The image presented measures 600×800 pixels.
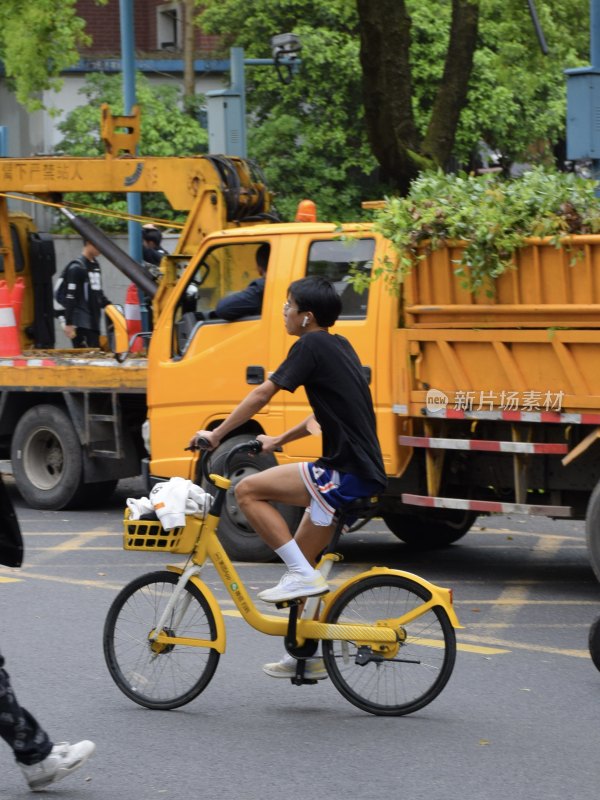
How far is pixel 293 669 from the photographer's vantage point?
6.46 metres

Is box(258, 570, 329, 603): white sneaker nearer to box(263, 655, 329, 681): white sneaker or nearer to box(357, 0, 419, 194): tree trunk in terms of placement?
box(263, 655, 329, 681): white sneaker

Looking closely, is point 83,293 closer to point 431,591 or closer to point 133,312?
point 133,312

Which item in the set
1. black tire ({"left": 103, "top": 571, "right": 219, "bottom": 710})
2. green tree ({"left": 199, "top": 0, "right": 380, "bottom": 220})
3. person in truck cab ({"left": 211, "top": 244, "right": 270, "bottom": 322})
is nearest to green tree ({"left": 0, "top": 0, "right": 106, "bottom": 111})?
green tree ({"left": 199, "top": 0, "right": 380, "bottom": 220})

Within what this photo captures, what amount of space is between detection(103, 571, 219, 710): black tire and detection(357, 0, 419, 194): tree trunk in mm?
9577

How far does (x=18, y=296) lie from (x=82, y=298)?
108cm

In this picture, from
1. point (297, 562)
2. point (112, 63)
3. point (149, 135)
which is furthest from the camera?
point (112, 63)

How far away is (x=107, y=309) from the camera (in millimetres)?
13172

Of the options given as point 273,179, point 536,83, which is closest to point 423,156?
point 536,83

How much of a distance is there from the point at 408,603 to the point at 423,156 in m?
9.92

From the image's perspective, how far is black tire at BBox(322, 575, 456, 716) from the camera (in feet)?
20.1

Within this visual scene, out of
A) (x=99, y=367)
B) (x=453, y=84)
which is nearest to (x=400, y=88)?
(x=453, y=84)

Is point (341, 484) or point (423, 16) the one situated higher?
point (423, 16)

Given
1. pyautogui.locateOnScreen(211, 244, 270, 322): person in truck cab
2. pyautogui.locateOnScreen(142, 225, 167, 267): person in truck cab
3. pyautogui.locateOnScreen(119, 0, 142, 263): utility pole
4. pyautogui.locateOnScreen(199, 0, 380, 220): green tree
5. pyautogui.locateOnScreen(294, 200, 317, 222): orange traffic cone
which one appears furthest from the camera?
pyautogui.locateOnScreen(199, 0, 380, 220): green tree

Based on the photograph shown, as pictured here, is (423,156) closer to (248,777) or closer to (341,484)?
(341,484)
